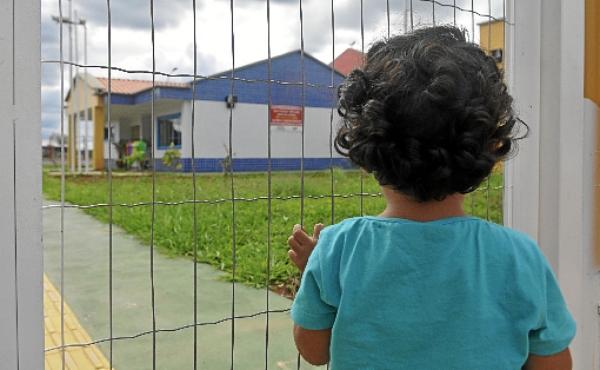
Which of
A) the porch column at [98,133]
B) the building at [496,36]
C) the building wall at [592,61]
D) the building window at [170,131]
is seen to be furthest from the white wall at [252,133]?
the porch column at [98,133]

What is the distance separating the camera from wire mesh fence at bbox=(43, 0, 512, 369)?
1.24 meters

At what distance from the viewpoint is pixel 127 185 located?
198 inches

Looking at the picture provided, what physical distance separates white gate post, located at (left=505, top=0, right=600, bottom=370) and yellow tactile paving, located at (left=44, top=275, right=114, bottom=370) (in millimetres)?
1672

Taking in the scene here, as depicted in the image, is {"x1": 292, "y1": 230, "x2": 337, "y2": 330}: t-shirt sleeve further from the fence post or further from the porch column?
the porch column

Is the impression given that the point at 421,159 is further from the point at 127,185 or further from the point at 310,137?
the point at 127,185

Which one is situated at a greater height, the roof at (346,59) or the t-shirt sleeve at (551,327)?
the roof at (346,59)

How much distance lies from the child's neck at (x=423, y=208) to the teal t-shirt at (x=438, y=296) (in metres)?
0.03

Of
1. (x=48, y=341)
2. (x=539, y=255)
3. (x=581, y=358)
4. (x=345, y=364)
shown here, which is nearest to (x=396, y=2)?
(x=539, y=255)

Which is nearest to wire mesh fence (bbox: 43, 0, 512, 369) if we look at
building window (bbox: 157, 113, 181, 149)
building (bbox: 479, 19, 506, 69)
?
building (bbox: 479, 19, 506, 69)

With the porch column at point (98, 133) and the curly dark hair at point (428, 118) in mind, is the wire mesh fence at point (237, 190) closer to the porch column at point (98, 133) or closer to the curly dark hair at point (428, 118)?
the curly dark hair at point (428, 118)

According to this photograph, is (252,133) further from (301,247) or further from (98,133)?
(98,133)

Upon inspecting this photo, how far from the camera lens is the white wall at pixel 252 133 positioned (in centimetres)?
190

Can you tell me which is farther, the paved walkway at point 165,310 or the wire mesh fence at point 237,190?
the paved walkway at point 165,310

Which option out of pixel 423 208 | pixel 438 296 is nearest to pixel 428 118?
pixel 423 208
